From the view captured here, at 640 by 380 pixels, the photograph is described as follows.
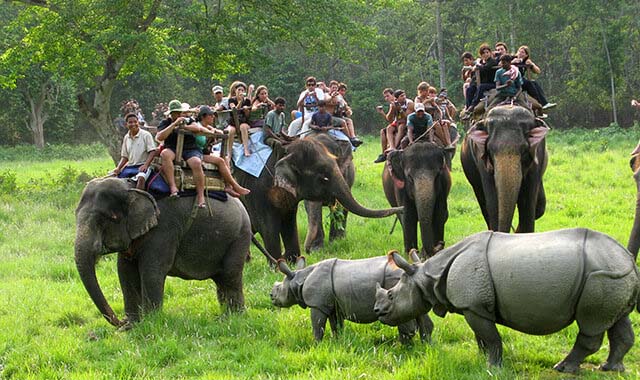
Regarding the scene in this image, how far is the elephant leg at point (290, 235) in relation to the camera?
1210 cm

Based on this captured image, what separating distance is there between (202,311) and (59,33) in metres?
14.2

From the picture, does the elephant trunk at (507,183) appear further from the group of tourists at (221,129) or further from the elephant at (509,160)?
the group of tourists at (221,129)

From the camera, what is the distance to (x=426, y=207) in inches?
443

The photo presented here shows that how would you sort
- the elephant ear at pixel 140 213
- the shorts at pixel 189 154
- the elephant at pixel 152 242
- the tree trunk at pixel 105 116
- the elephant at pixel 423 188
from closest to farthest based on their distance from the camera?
1. the elephant at pixel 152 242
2. the elephant ear at pixel 140 213
3. the shorts at pixel 189 154
4. the elephant at pixel 423 188
5. the tree trunk at pixel 105 116

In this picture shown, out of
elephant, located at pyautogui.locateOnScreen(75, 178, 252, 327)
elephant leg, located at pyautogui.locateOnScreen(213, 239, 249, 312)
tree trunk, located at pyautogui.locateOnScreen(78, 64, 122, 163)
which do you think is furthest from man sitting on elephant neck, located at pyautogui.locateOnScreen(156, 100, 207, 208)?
tree trunk, located at pyautogui.locateOnScreen(78, 64, 122, 163)

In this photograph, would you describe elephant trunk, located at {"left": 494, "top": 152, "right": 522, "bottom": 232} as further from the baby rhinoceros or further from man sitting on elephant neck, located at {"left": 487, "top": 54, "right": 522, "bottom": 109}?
the baby rhinoceros

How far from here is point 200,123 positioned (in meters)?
9.47

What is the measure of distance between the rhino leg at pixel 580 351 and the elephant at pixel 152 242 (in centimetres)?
408

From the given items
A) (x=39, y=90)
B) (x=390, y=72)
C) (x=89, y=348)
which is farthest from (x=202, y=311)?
(x=390, y=72)

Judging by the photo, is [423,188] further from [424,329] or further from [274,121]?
[424,329]

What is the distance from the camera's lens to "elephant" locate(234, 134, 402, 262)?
1089 cm

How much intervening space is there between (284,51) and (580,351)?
4531 cm

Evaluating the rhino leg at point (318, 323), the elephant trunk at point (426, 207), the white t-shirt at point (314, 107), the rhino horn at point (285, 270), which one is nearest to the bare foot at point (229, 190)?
the rhino horn at point (285, 270)

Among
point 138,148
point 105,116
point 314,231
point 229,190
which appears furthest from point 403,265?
point 105,116
